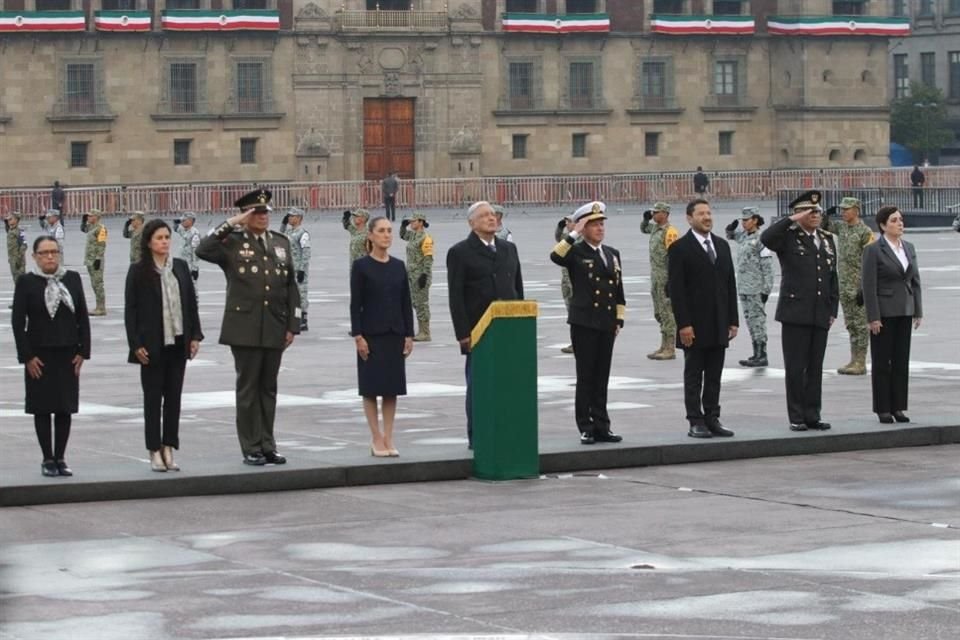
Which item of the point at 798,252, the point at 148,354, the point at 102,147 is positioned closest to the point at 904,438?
the point at 798,252

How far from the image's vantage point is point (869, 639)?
30.0 ft

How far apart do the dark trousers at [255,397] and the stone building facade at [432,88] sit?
60165mm

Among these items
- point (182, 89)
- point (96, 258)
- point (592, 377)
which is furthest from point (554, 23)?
point (592, 377)

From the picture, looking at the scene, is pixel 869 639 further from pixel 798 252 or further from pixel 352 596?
pixel 798 252

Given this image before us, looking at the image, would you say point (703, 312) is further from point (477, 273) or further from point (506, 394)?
point (506, 394)

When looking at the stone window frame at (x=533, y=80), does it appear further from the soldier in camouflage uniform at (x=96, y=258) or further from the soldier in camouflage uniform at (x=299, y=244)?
the soldier in camouflage uniform at (x=299, y=244)

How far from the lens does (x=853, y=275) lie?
22250 mm

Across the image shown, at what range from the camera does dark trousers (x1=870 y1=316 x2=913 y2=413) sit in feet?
55.3

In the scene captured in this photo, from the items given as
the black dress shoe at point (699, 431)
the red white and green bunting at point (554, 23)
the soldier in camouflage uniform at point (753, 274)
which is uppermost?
the red white and green bunting at point (554, 23)

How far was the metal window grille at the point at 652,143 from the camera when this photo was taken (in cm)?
8256

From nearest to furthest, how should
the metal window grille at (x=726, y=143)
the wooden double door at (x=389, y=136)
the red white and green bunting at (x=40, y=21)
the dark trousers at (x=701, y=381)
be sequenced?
the dark trousers at (x=701, y=381) → the red white and green bunting at (x=40, y=21) → the wooden double door at (x=389, y=136) → the metal window grille at (x=726, y=143)

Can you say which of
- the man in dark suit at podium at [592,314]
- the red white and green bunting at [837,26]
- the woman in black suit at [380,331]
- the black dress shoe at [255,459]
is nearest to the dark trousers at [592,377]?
the man in dark suit at podium at [592,314]

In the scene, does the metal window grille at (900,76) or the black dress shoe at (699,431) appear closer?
the black dress shoe at (699,431)

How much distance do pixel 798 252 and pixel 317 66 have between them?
6176 centimetres
